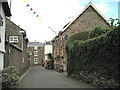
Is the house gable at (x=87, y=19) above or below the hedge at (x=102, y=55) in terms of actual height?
above

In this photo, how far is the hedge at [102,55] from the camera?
744 cm

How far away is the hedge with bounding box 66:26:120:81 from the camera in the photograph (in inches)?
293

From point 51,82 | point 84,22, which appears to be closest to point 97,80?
point 51,82

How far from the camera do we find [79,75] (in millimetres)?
13281

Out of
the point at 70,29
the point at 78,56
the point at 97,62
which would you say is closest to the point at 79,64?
the point at 78,56

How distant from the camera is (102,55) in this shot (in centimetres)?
896

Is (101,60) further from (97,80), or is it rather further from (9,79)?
(9,79)

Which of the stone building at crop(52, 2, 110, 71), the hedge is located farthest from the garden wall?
the stone building at crop(52, 2, 110, 71)

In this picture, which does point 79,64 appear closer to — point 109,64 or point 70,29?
A: point 109,64

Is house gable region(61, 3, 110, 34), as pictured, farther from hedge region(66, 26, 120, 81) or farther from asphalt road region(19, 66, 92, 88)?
hedge region(66, 26, 120, 81)

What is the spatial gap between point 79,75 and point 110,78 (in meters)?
5.28

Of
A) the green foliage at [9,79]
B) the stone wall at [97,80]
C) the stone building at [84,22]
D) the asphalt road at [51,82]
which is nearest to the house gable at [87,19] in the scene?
the stone building at [84,22]

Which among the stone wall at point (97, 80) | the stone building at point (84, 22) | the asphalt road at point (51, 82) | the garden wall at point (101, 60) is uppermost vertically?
the stone building at point (84, 22)

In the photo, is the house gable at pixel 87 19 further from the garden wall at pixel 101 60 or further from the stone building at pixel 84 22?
the garden wall at pixel 101 60
